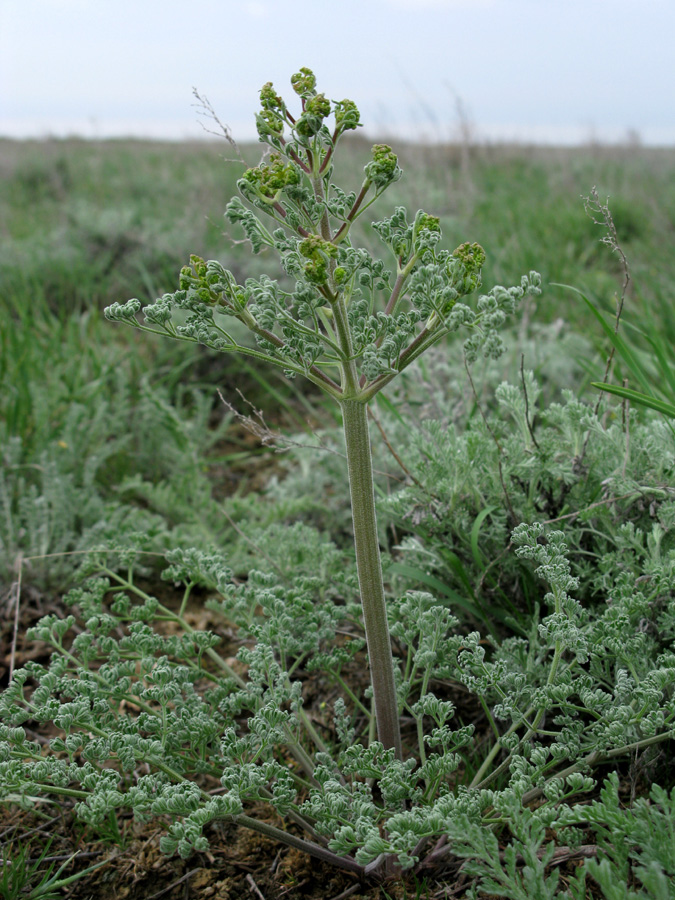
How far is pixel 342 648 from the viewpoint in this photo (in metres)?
1.49

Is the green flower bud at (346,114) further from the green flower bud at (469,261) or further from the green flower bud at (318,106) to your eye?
the green flower bud at (469,261)

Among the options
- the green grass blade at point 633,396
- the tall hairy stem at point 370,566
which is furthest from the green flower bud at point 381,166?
the green grass blade at point 633,396

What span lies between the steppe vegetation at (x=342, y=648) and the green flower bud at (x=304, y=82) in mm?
186

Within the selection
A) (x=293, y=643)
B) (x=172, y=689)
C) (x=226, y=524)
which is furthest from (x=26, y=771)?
(x=226, y=524)

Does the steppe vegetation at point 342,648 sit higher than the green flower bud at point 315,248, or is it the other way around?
the green flower bud at point 315,248

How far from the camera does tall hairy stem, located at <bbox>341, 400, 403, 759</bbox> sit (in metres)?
1.18

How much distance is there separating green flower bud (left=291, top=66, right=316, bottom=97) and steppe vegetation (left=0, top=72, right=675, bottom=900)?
7.3 inches

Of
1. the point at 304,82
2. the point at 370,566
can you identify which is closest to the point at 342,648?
the point at 370,566

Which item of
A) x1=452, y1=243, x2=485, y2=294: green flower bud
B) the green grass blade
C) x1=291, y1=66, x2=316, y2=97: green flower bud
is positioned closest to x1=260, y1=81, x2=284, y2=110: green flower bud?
x1=291, y1=66, x2=316, y2=97: green flower bud

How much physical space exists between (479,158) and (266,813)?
12185 millimetres

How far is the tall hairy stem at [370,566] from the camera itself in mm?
1185

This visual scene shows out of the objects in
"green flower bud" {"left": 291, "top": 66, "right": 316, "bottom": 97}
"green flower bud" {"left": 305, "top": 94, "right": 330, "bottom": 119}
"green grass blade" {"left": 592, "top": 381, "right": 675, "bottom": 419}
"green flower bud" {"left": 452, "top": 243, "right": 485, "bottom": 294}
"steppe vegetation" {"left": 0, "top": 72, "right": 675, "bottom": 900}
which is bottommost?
"steppe vegetation" {"left": 0, "top": 72, "right": 675, "bottom": 900}

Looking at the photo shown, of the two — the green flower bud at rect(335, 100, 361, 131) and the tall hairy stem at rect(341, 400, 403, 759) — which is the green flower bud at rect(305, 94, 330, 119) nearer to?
the green flower bud at rect(335, 100, 361, 131)

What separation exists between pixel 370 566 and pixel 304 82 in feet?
2.59
